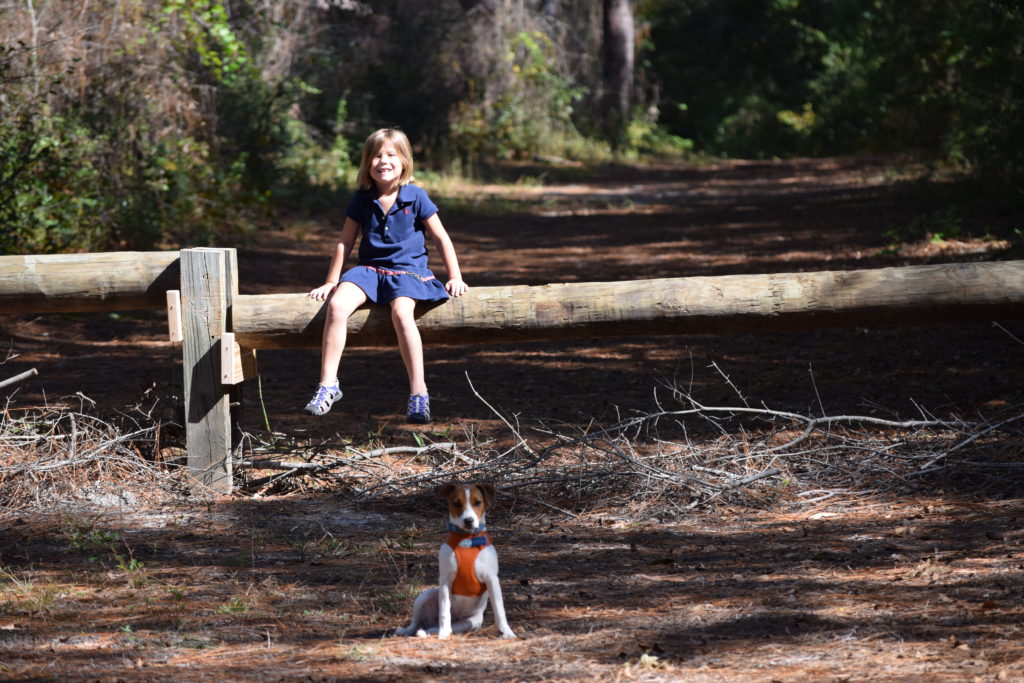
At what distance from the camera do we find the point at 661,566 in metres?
4.12

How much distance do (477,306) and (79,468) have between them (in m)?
2.01

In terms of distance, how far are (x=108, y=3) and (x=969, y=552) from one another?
33.2ft

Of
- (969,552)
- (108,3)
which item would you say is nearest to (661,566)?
(969,552)

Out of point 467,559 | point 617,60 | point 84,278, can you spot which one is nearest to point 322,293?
point 84,278

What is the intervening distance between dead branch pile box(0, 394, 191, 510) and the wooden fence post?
0.63 feet

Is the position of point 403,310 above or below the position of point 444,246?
below

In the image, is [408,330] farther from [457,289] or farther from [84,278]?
[84,278]

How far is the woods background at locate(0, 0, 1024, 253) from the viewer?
10758mm

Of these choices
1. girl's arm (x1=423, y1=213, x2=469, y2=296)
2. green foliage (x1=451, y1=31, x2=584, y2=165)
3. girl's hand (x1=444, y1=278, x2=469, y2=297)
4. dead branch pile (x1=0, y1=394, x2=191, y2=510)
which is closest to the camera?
girl's hand (x1=444, y1=278, x2=469, y2=297)

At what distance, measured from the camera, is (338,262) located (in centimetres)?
527

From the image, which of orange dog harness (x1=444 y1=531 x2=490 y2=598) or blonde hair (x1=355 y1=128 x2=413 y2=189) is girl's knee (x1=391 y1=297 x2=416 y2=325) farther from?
orange dog harness (x1=444 y1=531 x2=490 y2=598)

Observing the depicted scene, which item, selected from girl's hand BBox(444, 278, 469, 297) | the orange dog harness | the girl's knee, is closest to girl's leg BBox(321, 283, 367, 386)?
the girl's knee

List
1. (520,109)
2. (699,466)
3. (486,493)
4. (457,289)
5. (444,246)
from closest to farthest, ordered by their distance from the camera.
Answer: (486,493) → (457,289) → (699,466) → (444,246) → (520,109)

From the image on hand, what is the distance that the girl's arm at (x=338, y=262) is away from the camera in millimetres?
5031
